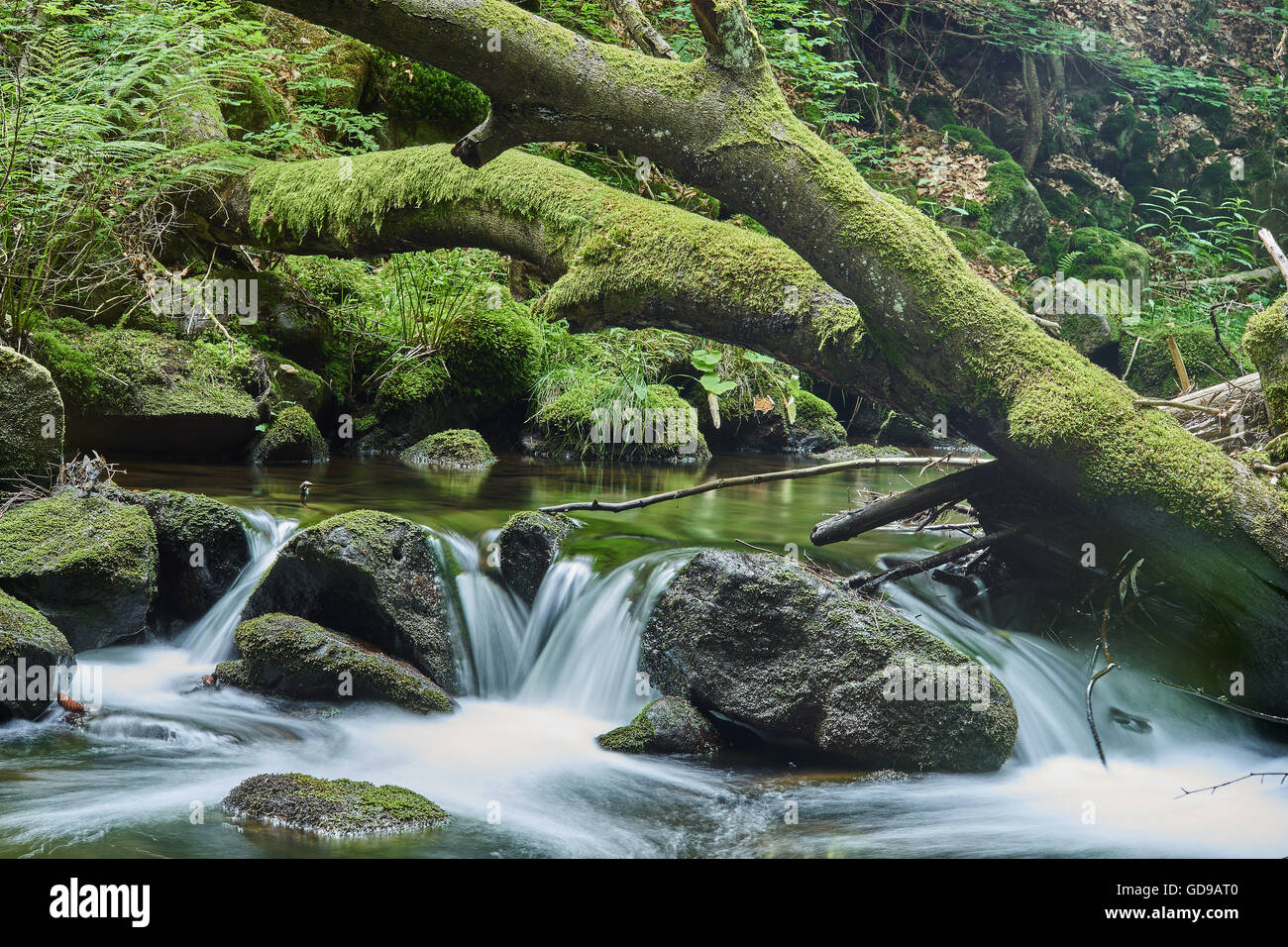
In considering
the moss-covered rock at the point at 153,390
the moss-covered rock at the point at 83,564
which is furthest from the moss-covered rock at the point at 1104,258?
the moss-covered rock at the point at 83,564

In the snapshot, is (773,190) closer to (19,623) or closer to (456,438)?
(19,623)

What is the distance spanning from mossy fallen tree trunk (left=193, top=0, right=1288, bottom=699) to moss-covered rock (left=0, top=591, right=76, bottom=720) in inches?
102

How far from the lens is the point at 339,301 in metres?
9.32

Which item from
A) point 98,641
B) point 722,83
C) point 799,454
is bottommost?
point 98,641

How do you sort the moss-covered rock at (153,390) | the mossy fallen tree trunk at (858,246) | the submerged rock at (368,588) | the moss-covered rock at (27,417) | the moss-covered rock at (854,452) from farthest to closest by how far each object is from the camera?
the moss-covered rock at (854,452) < the moss-covered rock at (153,390) < the moss-covered rock at (27,417) < the submerged rock at (368,588) < the mossy fallen tree trunk at (858,246)

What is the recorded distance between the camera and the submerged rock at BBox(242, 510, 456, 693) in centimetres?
459

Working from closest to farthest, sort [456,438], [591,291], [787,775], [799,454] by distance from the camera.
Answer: [787,775], [591,291], [456,438], [799,454]

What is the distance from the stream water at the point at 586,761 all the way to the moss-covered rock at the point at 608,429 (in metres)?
3.76

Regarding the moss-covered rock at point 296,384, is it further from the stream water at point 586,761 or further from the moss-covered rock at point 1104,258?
the moss-covered rock at point 1104,258

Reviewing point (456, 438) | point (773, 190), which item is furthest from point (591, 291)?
point (456, 438)

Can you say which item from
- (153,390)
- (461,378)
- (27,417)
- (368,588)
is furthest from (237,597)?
(461,378)

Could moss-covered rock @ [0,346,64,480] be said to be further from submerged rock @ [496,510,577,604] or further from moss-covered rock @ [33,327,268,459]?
submerged rock @ [496,510,577,604]

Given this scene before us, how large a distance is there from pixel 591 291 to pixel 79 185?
3.92m

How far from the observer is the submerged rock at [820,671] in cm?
384
